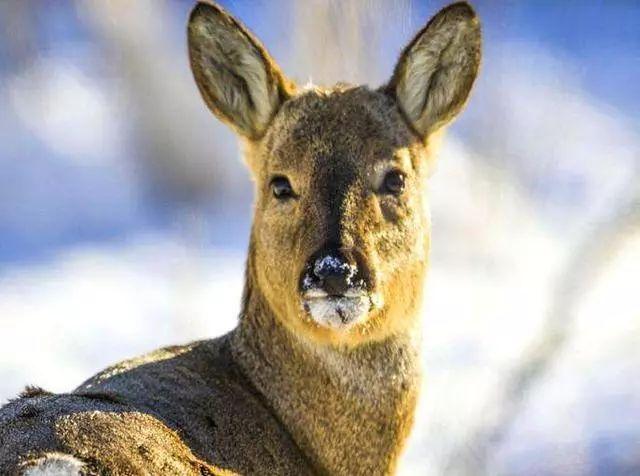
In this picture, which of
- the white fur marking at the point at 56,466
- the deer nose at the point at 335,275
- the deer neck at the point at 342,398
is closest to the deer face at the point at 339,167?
the deer nose at the point at 335,275

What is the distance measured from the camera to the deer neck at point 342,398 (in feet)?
22.4

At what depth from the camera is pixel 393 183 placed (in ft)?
22.9

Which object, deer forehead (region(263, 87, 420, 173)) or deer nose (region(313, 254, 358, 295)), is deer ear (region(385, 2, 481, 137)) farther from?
deer nose (region(313, 254, 358, 295))

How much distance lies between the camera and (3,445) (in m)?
4.82

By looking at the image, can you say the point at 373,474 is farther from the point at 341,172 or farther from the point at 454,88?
the point at 454,88

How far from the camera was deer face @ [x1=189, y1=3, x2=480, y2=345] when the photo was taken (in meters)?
6.33

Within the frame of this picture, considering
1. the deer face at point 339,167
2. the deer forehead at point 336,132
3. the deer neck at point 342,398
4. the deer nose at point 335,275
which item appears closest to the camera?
the deer nose at point 335,275

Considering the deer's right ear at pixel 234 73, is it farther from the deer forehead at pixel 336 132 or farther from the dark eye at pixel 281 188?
the dark eye at pixel 281 188

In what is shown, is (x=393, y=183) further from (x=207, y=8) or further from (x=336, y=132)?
(x=207, y=8)

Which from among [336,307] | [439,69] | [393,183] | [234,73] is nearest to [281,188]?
[393,183]

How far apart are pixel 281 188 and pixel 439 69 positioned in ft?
5.14

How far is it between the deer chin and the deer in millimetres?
11

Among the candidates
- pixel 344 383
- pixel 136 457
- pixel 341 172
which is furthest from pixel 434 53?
pixel 136 457

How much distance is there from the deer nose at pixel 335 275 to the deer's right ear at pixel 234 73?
6.15 ft
